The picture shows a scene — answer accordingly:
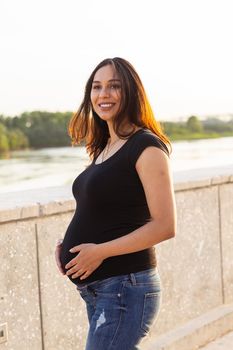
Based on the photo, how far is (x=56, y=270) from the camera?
13.1 ft

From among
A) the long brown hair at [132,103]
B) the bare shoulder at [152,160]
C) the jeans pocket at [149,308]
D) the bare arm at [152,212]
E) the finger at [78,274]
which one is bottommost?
the jeans pocket at [149,308]

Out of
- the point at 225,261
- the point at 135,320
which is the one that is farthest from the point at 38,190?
the point at 135,320

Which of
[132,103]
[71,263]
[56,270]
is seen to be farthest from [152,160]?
[56,270]

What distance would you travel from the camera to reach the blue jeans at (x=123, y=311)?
2500 mm

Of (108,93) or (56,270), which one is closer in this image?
(108,93)

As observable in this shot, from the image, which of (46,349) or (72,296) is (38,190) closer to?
(72,296)

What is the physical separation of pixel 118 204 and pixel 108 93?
42cm

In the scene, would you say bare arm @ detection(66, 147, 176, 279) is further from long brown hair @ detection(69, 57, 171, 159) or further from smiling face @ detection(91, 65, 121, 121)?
smiling face @ detection(91, 65, 121, 121)

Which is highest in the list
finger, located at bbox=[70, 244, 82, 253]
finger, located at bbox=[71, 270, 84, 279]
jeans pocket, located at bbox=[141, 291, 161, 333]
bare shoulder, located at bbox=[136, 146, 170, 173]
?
bare shoulder, located at bbox=[136, 146, 170, 173]

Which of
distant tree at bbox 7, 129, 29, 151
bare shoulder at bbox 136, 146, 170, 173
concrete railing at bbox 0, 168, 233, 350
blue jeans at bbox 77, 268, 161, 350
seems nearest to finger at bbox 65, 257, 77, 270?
blue jeans at bbox 77, 268, 161, 350

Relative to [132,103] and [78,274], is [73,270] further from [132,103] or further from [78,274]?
[132,103]

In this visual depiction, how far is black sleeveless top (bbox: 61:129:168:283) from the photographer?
2.50 metres

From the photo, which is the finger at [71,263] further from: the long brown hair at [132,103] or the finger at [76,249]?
the long brown hair at [132,103]

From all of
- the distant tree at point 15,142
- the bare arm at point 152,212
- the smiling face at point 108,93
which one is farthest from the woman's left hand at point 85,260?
the distant tree at point 15,142
